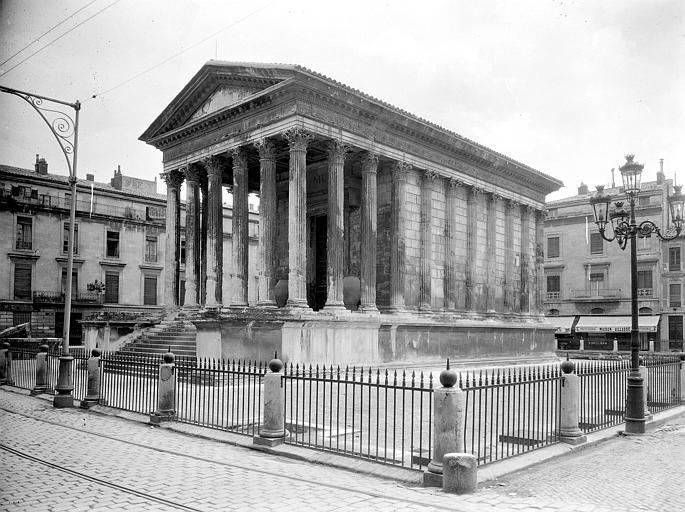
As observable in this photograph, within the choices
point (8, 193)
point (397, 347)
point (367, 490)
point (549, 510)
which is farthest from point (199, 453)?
point (8, 193)

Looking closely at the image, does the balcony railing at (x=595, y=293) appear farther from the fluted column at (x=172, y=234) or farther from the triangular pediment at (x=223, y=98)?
the triangular pediment at (x=223, y=98)

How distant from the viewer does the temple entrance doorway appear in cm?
2864

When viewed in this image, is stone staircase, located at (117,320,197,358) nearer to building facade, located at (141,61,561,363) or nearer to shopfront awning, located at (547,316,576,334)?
building facade, located at (141,61,561,363)

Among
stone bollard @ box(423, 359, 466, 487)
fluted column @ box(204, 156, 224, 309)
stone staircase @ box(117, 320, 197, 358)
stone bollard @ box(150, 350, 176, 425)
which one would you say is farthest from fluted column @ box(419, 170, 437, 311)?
stone bollard @ box(423, 359, 466, 487)

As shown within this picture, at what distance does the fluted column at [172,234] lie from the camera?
91.4 ft

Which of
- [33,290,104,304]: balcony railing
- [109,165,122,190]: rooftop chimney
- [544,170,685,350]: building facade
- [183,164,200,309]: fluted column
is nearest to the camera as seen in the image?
[183,164,200,309]: fluted column

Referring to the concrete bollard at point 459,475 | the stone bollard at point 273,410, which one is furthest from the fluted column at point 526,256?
the concrete bollard at point 459,475

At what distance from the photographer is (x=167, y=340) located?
2406 centimetres

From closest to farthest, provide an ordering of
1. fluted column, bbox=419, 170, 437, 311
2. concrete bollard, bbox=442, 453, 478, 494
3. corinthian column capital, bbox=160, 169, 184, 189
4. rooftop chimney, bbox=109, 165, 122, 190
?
concrete bollard, bbox=442, 453, 478, 494 < fluted column, bbox=419, 170, 437, 311 < corinthian column capital, bbox=160, 169, 184, 189 < rooftop chimney, bbox=109, 165, 122, 190

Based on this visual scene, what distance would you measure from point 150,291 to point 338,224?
32488mm

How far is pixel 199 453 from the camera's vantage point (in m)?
9.36

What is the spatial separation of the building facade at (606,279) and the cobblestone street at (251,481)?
38323mm

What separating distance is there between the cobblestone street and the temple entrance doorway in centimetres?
1788

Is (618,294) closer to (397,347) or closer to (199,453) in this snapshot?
(397,347)
